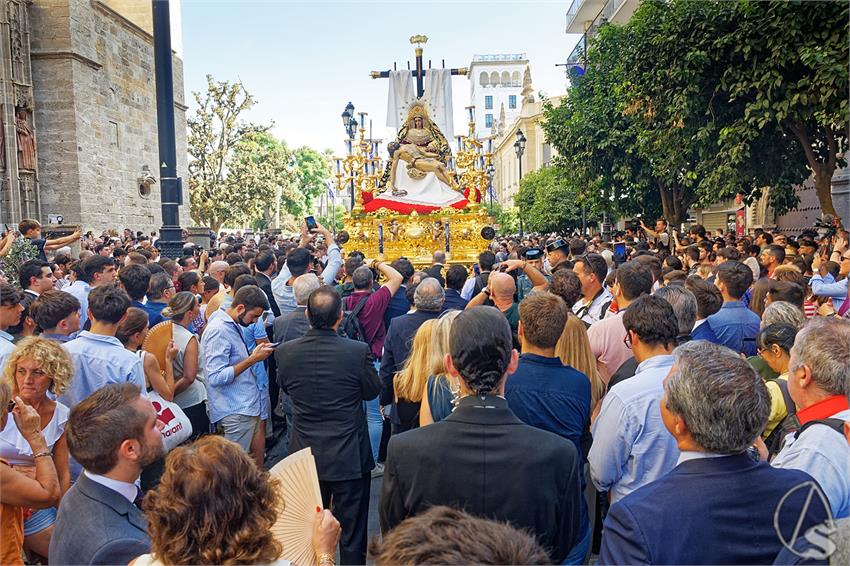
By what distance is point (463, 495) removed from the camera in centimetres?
256

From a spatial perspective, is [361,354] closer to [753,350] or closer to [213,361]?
[213,361]

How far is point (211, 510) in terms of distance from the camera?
195 centimetres

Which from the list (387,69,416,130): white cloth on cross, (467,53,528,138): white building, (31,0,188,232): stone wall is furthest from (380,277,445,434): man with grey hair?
(467,53,528,138): white building

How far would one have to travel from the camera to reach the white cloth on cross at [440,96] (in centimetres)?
1797

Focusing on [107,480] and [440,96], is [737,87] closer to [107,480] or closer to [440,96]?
[440,96]

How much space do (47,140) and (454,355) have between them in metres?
21.5

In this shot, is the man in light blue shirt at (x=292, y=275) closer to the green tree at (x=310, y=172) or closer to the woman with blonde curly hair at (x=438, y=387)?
the woman with blonde curly hair at (x=438, y=387)

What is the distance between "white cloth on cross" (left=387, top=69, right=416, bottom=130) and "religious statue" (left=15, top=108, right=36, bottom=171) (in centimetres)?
1031

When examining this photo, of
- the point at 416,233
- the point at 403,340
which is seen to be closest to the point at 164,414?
the point at 403,340

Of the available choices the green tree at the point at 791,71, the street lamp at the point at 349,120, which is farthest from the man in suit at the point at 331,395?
the street lamp at the point at 349,120

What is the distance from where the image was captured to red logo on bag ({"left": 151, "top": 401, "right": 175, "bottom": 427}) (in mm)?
3932

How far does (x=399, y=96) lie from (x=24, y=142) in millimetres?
10702

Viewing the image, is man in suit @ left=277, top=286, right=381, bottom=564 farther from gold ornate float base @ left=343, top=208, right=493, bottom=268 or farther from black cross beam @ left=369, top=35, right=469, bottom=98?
black cross beam @ left=369, top=35, right=469, bottom=98

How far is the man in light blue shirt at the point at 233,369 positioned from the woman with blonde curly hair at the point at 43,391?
1.59 metres
